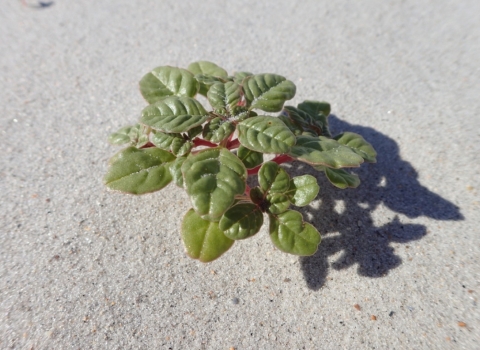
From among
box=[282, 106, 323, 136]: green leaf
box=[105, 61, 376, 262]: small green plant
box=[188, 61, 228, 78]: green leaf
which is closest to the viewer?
box=[105, 61, 376, 262]: small green plant

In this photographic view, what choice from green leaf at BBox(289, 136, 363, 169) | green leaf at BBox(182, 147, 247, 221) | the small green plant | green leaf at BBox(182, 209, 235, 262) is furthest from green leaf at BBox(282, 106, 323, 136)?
green leaf at BBox(182, 209, 235, 262)

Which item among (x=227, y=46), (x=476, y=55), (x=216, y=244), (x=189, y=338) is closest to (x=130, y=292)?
(x=189, y=338)

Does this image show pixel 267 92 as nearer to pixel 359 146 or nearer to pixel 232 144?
pixel 232 144

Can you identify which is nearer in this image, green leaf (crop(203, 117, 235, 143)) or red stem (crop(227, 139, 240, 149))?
green leaf (crop(203, 117, 235, 143))

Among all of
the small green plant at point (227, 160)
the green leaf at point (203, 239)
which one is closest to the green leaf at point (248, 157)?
the small green plant at point (227, 160)

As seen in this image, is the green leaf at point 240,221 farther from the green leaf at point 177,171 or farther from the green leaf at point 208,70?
the green leaf at point 208,70

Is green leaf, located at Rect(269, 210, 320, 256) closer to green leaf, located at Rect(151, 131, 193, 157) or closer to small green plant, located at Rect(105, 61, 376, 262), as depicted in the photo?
small green plant, located at Rect(105, 61, 376, 262)
